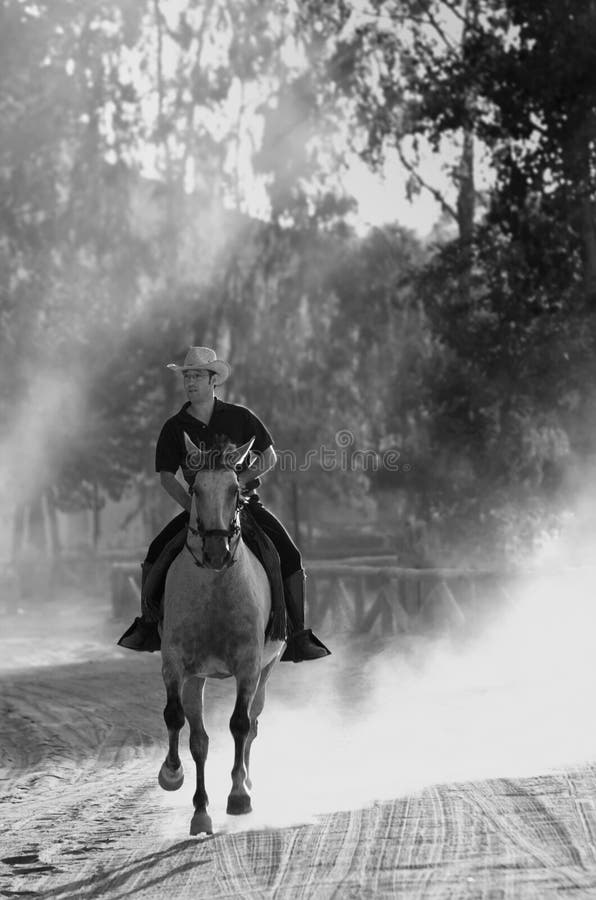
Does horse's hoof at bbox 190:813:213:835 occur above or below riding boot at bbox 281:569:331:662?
below

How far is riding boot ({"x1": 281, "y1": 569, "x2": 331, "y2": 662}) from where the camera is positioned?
32.8 feet

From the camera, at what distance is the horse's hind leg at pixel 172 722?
891 cm

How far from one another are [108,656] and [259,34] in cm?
2361

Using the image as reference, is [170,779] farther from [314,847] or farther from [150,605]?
[314,847]

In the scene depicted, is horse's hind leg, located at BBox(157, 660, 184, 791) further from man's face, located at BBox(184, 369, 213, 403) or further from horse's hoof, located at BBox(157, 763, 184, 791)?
man's face, located at BBox(184, 369, 213, 403)

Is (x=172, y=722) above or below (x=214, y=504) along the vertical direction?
below

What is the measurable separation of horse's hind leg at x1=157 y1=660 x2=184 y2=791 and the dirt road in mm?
316

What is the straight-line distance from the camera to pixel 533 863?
24.0 feet

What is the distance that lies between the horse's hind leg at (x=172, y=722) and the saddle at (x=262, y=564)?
0.61 metres

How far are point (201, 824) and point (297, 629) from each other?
1.95 m

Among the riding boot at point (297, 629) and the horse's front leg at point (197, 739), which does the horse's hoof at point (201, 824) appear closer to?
the horse's front leg at point (197, 739)

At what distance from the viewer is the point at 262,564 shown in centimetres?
969

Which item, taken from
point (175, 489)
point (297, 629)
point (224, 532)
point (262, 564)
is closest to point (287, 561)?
point (262, 564)

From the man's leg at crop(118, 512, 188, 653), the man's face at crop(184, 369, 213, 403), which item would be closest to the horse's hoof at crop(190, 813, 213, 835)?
the man's leg at crop(118, 512, 188, 653)
